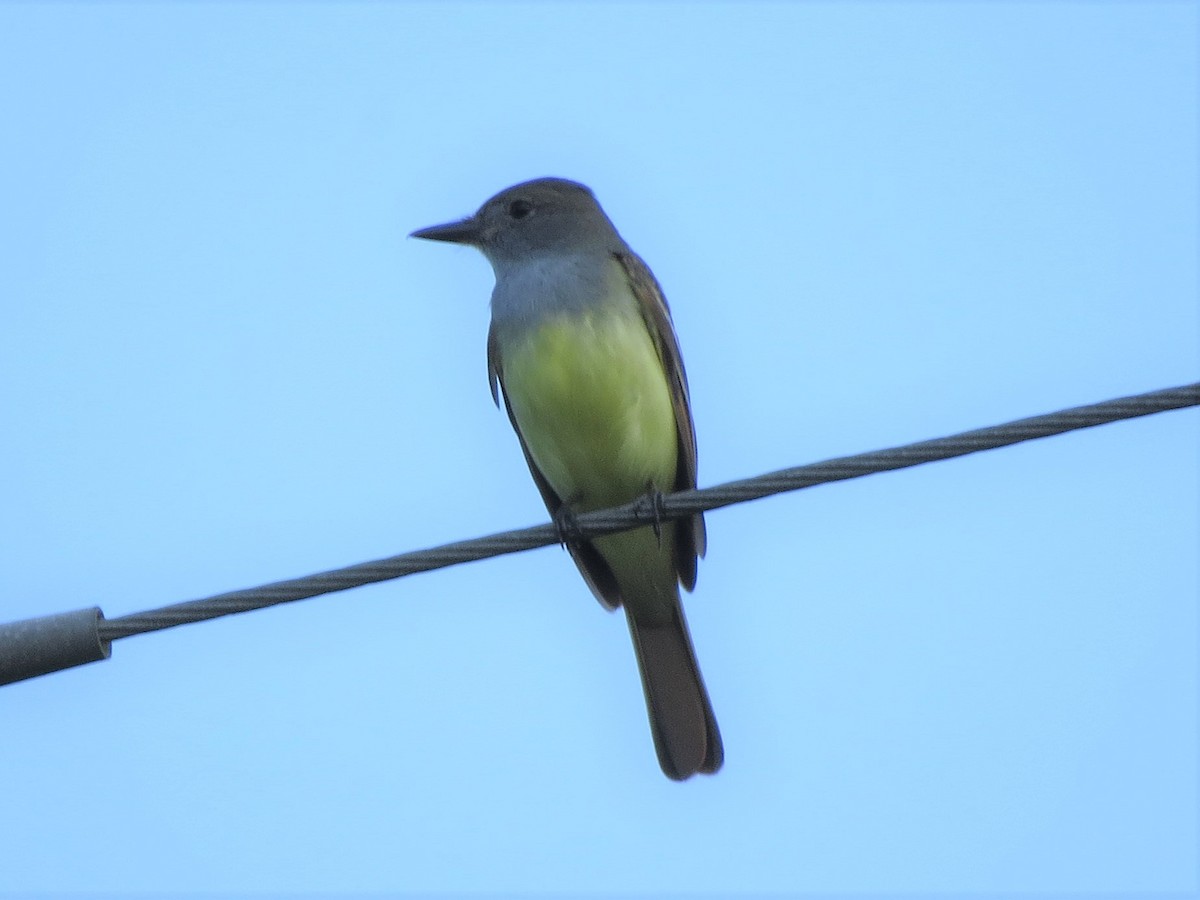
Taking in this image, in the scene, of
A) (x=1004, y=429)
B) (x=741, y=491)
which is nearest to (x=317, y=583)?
(x=741, y=491)

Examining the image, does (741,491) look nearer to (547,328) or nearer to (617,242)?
(547,328)

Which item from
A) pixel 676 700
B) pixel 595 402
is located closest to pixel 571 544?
pixel 595 402

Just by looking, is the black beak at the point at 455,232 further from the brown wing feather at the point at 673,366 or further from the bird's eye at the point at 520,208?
the brown wing feather at the point at 673,366

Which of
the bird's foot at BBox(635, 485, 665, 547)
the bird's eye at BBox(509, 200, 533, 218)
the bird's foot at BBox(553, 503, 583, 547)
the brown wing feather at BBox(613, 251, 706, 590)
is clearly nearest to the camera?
the bird's foot at BBox(553, 503, 583, 547)

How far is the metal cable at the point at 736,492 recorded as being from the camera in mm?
4098

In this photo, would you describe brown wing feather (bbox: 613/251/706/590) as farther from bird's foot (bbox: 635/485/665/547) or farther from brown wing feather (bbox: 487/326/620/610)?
bird's foot (bbox: 635/485/665/547)

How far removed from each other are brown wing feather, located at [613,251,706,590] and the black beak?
896 mm

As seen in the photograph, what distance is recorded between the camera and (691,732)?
22.9 feet

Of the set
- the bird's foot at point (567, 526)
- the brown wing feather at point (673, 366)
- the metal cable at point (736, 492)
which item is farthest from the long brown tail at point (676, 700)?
the metal cable at point (736, 492)

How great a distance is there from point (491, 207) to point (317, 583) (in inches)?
135

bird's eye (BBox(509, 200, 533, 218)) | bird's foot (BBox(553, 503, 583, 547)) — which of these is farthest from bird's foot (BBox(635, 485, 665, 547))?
bird's eye (BBox(509, 200, 533, 218))

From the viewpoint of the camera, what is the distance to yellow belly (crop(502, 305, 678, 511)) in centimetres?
616

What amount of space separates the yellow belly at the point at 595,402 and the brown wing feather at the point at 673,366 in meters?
0.06

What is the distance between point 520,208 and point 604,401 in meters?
1.57
